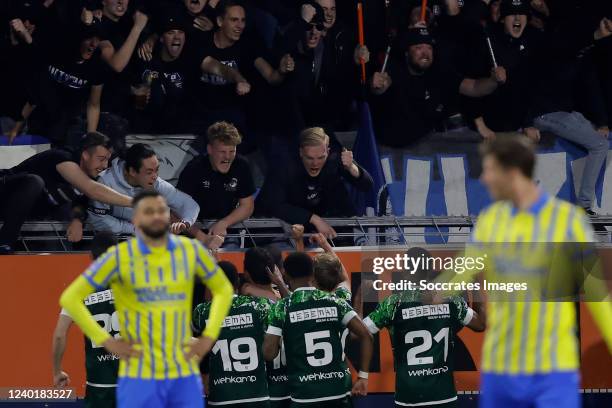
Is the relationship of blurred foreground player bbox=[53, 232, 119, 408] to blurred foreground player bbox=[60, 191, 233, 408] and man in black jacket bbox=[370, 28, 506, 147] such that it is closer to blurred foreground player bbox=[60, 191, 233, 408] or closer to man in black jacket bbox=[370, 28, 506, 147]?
blurred foreground player bbox=[60, 191, 233, 408]

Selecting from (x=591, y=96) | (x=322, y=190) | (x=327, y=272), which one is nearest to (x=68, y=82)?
(x=322, y=190)

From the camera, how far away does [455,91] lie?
12.8m

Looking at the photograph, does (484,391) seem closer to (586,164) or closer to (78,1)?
(586,164)

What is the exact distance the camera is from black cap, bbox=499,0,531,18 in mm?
12945

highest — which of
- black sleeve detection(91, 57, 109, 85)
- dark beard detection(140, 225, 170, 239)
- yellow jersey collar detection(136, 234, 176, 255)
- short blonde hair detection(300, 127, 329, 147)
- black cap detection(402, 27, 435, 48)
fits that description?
black cap detection(402, 27, 435, 48)

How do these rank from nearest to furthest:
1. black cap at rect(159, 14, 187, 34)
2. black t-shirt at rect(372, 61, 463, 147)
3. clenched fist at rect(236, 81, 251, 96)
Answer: clenched fist at rect(236, 81, 251, 96), black t-shirt at rect(372, 61, 463, 147), black cap at rect(159, 14, 187, 34)

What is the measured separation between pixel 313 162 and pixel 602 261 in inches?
105

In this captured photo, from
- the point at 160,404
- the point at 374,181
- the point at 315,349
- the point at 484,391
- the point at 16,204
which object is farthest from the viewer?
the point at 374,181

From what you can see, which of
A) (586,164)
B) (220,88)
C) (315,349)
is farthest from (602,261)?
(220,88)

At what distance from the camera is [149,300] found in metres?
8.02

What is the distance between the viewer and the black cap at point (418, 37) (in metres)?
Result: 12.6

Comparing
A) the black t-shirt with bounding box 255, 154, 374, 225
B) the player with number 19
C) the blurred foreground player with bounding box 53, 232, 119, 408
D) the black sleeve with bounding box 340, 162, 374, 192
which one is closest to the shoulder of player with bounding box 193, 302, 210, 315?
the player with number 19

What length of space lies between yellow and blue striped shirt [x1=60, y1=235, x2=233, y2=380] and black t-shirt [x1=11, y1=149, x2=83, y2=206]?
3.44 meters

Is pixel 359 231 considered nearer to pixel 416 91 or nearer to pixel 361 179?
pixel 361 179
